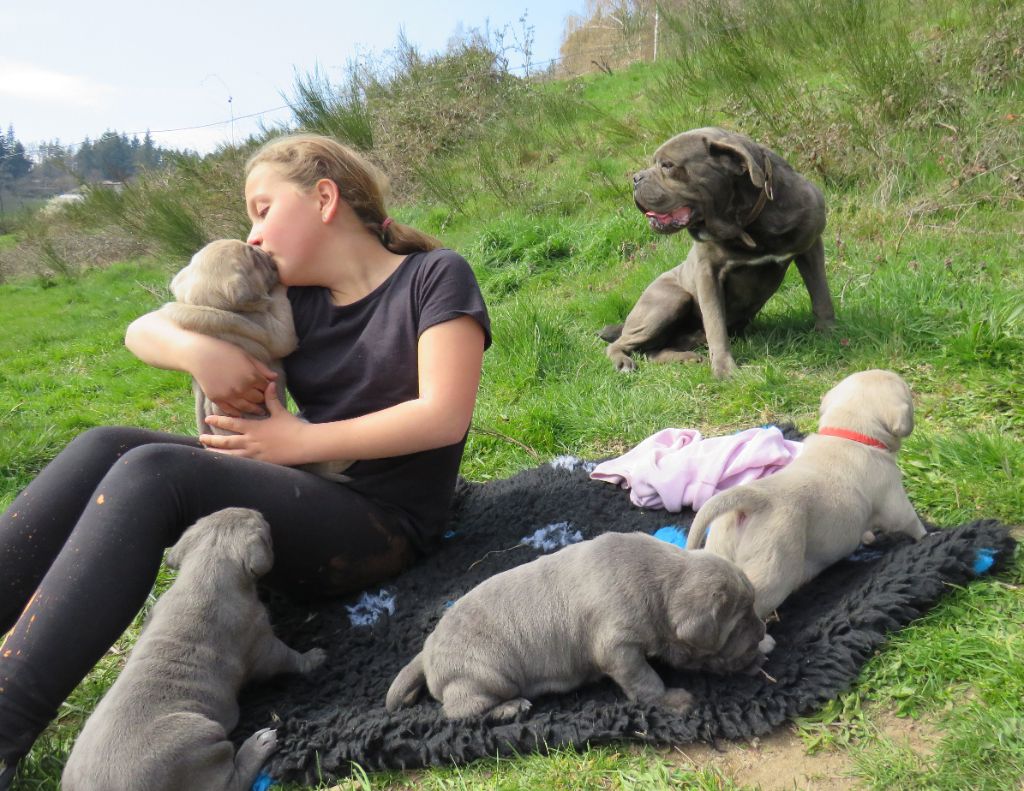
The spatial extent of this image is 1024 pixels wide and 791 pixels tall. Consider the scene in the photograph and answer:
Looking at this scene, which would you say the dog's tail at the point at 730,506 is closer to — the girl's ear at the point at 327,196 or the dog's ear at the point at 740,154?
the girl's ear at the point at 327,196

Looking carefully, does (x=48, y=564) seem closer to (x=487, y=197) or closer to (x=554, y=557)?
(x=554, y=557)

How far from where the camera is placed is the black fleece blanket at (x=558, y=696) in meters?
2.29

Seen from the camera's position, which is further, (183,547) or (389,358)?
(389,358)

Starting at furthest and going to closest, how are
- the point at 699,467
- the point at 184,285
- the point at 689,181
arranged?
1. the point at 689,181
2. the point at 699,467
3. the point at 184,285

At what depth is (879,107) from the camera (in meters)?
7.46

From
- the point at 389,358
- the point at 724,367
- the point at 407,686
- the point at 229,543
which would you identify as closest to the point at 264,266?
the point at 389,358

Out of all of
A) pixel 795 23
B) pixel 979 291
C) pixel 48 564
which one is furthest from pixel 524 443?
pixel 795 23

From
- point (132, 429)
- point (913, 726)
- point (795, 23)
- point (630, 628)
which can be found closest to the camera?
point (913, 726)

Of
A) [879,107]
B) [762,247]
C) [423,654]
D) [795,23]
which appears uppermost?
[795,23]

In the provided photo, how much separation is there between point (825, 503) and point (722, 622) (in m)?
0.64

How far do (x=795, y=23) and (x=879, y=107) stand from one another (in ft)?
8.17

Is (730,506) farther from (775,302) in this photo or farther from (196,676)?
(775,302)

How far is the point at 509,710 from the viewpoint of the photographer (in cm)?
240

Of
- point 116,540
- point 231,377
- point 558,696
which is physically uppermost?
point 231,377
